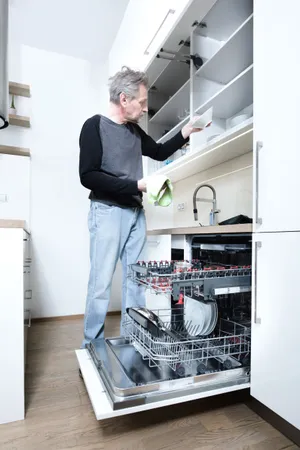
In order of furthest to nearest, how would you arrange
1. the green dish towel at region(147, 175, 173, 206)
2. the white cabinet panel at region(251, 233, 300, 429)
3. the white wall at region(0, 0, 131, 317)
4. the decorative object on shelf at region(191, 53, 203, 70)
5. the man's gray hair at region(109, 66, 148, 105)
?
the white wall at region(0, 0, 131, 317) → the decorative object on shelf at region(191, 53, 203, 70) → the man's gray hair at region(109, 66, 148, 105) → the green dish towel at region(147, 175, 173, 206) → the white cabinet panel at region(251, 233, 300, 429)

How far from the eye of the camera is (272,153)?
3.16 feet

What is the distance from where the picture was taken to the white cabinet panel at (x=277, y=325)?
875 mm

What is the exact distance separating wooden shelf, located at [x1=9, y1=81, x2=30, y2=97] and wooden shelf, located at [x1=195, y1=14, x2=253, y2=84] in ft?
5.28

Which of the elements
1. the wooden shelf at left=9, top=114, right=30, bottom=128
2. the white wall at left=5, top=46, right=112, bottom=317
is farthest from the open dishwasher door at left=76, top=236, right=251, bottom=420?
the wooden shelf at left=9, top=114, right=30, bottom=128

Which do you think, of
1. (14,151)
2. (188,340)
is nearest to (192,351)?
(188,340)

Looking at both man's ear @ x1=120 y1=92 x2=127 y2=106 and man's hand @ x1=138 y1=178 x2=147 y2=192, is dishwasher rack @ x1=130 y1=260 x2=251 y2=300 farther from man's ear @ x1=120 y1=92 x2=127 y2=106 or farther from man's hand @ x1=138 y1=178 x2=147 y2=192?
man's ear @ x1=120 y1=92 x2=127 y2=106

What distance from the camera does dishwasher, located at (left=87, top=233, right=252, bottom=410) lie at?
99 cm

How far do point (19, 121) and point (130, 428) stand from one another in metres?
2.44

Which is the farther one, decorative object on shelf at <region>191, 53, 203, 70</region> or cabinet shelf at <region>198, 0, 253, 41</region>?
decorative object on shelf at <region>191, 53, 203, 70</region>

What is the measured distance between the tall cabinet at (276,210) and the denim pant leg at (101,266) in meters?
0.70

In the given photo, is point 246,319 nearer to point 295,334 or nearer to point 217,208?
point 295,334

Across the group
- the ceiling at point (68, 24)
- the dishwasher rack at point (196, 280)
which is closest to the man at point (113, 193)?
the dishwasher rack at point (196, 280)

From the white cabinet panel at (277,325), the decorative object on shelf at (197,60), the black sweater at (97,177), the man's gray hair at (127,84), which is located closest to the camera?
the white cabinet panel at (277,325)

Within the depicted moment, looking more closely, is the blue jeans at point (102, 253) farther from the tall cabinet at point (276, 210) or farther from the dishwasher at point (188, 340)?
the tall cabinet at point (276, 210)
